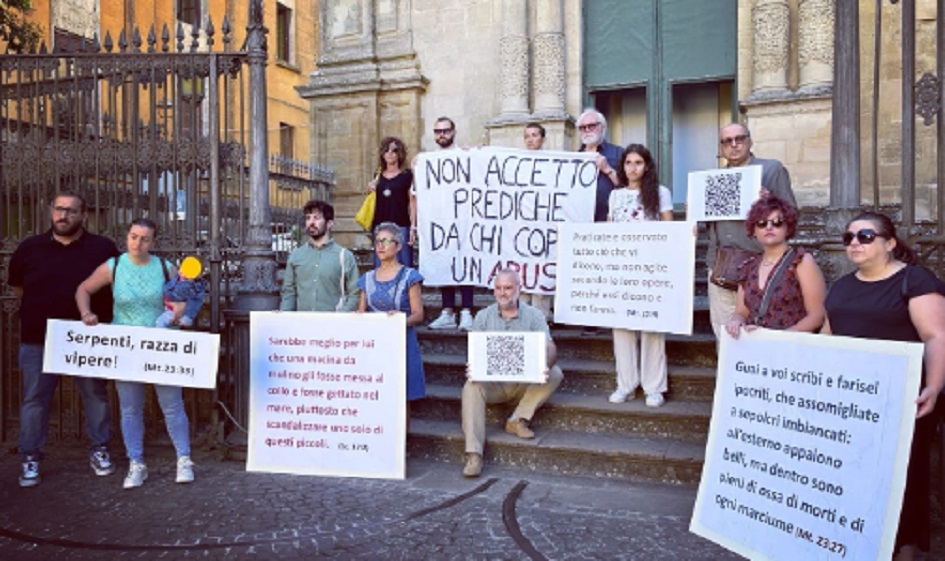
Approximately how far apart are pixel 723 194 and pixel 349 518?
10.7 feet

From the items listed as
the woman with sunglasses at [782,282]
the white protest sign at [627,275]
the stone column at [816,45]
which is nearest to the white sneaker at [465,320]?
the white protest sign at [627,275]

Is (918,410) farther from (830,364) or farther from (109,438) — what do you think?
(109,438)

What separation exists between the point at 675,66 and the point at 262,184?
6123 millimetres

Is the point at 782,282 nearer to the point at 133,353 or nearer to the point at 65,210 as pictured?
the point at 133,353

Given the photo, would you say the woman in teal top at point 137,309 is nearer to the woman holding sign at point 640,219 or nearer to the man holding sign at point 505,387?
the man holding sign at point 505,387

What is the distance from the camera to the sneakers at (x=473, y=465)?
5603 millimetres

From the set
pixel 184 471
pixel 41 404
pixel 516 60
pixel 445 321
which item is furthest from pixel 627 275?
pixel 516 60

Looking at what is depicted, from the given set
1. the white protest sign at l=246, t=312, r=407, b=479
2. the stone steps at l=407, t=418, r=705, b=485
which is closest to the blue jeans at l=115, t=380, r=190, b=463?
the white protest sign at l=246, t=312, r=407, b=479

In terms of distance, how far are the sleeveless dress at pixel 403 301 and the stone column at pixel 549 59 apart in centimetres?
545

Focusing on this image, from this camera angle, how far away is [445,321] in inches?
293

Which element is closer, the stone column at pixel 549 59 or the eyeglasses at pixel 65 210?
the eyeglasses at pixel 65 210

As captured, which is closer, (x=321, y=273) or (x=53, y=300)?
(x=53, y=300)

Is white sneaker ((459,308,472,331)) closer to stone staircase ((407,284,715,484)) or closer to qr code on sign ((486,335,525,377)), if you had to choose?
stone staircase ((407,284,715,484))

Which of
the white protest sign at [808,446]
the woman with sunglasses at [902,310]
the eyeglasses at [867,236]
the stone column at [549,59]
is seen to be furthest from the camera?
the stone column at [549,59]
